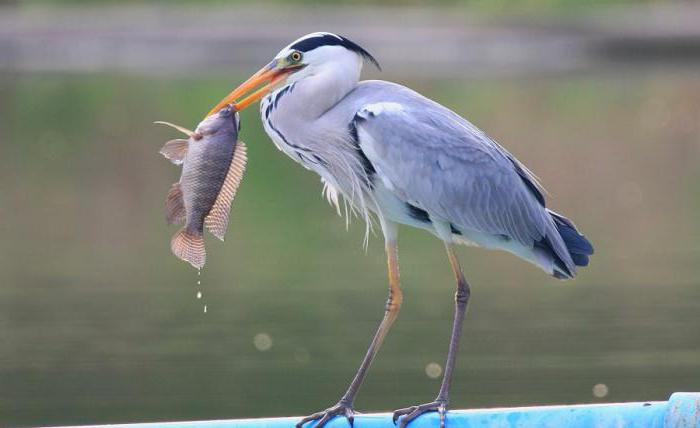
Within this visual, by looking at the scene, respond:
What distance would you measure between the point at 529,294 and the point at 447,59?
1854cm

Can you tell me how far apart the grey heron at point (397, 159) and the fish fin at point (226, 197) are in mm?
296

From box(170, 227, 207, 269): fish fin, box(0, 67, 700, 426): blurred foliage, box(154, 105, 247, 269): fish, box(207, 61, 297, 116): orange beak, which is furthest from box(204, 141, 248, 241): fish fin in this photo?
box(0, 67, 700, 426): blurred foliage

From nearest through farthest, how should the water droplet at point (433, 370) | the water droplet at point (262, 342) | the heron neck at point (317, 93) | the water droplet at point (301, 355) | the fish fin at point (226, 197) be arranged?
1. the fish fin at point (226, 197)
2. the heron neck at point (317, 93)
3. the water droplet at point (433, 370)
4. the water droplet at point (301, 355)
5. the water droplet at point (262, 342)

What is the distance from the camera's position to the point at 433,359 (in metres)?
8.26

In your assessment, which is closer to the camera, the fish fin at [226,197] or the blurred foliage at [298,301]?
the fish fin at [226,197]

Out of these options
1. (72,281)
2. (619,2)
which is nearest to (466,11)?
(619,2)

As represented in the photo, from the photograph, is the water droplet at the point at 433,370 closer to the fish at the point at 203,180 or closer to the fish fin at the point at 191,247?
the fish at the point at 203,180

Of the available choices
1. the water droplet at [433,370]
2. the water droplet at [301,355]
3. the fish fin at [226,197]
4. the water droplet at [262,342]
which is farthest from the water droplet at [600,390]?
the fish fin at [226,197]

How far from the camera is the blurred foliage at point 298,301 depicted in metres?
7.70

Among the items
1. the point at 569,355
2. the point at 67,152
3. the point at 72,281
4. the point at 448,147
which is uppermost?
the point at 448,147

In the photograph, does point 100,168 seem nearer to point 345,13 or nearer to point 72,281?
point 72,281

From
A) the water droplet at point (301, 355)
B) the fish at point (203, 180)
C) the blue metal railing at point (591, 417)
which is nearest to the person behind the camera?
the blue metal railing at point (591, 417)

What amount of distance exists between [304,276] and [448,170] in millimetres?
5819

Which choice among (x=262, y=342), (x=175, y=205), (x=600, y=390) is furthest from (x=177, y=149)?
(x=262, y=342)
